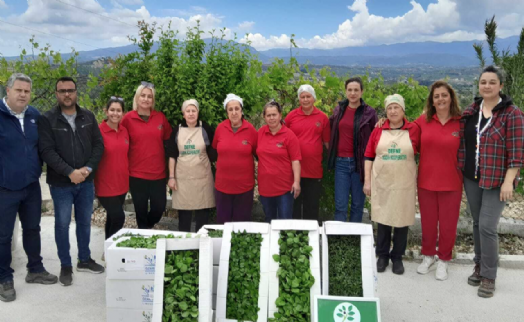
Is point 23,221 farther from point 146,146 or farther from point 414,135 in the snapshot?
point 414,135

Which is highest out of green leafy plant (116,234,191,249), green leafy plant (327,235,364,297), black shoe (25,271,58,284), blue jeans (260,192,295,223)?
blue jeans (260,192,295,223)

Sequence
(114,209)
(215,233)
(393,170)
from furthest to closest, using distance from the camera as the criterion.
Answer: (114,209)
(393,170)
(215,233)

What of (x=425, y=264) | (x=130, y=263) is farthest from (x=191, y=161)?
(x=425, y=264)

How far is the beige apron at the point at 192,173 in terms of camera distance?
467 centimetres

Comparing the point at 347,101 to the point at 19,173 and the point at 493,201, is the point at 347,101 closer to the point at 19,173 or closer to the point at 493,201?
the point at 493,201

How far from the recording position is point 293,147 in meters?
4.46

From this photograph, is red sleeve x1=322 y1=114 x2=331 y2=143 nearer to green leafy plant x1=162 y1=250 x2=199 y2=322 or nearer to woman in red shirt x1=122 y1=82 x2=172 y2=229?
woman in red shirt x1=122 y1=82 x2=172 y2=229

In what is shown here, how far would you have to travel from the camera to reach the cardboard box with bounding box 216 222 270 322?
319 centimetres

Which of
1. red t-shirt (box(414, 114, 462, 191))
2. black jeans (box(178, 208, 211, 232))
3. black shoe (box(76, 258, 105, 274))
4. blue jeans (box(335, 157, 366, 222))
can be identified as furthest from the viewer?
black jeans (box(178, 208, 211, 232))

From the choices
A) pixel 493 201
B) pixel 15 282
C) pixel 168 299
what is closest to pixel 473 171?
pixel 493 201

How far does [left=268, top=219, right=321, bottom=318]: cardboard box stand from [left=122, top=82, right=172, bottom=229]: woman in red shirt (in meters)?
1.94

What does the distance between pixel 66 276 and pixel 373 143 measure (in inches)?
145

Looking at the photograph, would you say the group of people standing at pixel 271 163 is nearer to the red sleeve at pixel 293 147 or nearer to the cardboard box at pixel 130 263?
the red sleeve at pixel 293 147

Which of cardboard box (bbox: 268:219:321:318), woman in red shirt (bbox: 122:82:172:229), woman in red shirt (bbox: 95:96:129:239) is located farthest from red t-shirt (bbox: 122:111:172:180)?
cardboard box (bbox: 268:219:321:318)
